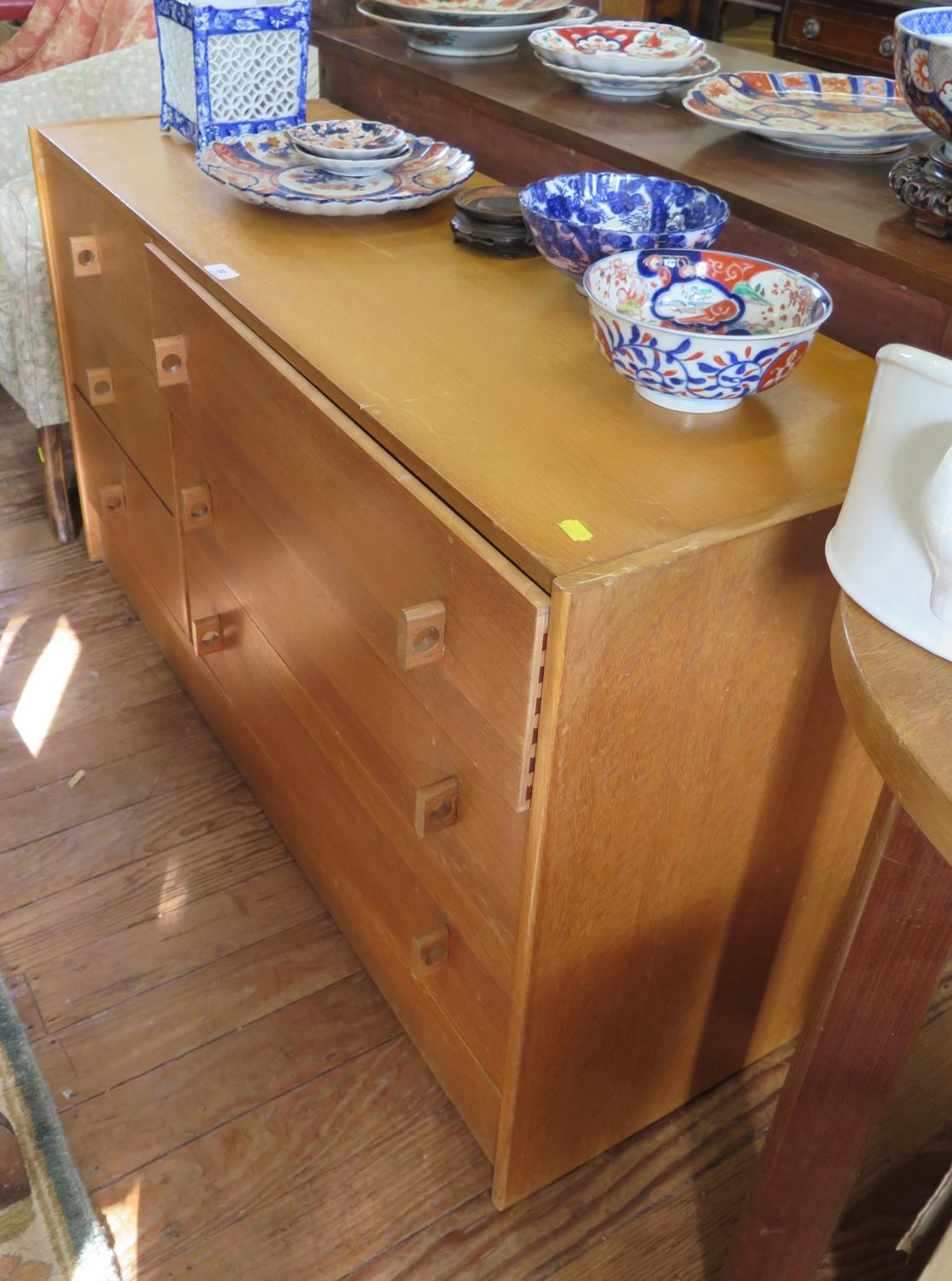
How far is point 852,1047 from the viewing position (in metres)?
0.75

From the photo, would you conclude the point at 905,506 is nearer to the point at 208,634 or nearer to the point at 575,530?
the point at 575,530

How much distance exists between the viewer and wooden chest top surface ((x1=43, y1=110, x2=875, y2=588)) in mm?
729

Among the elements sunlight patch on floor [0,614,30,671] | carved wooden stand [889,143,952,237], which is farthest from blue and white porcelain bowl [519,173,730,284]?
sunlight patch on floor [0,614,30,671]

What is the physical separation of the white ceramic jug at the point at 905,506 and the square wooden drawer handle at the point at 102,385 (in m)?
1.09

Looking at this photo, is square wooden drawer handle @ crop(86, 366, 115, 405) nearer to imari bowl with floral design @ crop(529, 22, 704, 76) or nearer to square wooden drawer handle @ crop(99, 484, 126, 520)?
square wooden drawer handle @ crop(99, 484, 126, 520)

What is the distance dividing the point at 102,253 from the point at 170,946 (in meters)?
0.77

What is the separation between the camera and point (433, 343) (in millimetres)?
938

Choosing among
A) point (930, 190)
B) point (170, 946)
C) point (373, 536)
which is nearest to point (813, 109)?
point (930, 190)

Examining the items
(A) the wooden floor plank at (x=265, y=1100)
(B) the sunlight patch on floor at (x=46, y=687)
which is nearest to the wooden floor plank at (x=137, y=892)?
(A) the wooden floor plank at (x=265, y=1100)

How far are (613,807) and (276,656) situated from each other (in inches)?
18.7

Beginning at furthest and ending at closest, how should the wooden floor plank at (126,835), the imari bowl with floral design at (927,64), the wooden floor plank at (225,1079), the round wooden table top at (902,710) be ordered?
the wooden floor plank at (126,835)
the wooden floor plank at (225,1079)
the imari bowl with floral design at (927,64)
the round wooden table top at (902,710)

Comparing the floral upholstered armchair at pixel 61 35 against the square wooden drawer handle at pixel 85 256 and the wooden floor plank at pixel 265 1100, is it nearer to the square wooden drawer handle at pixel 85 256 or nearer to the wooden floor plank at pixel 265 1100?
the square wooden drawer handle at pixel 85 256

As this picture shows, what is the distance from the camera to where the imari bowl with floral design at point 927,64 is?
815mm

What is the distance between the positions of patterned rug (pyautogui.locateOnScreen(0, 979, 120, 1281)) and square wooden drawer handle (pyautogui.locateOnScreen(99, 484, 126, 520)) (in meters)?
0.75
